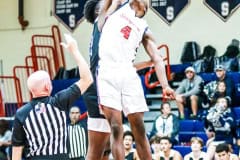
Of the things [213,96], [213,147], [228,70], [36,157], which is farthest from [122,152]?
[228,70]

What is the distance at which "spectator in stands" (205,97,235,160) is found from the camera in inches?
422

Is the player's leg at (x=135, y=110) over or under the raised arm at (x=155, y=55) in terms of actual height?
under

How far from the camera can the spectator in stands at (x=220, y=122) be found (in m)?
10.7

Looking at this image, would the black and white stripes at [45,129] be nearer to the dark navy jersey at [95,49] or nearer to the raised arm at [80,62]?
the raised arm at [80,62]

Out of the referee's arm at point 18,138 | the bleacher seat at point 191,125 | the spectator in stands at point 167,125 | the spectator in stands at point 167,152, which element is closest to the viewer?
the referee's arm at point 18,138

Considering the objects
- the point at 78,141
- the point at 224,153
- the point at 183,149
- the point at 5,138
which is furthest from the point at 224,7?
the point at 224,153

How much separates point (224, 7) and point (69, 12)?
390cm

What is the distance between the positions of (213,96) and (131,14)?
693cm

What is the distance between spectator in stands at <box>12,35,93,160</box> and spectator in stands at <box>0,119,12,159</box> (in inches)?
295

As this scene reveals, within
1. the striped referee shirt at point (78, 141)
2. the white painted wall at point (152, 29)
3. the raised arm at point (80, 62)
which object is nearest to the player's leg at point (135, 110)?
the raised arm at point (80, 62)

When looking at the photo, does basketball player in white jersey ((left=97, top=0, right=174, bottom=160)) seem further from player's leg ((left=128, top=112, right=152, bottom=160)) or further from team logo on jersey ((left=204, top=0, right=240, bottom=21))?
team logo on jersey ((left=204, top=0, right=240, bottom=21))

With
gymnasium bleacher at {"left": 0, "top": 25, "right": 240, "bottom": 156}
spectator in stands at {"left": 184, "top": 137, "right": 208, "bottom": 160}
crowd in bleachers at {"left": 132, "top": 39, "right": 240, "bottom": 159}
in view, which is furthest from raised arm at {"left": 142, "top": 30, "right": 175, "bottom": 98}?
gymnasium bleacher at {"left": 0, "top": 25, "right": 240, "bottom": 156}

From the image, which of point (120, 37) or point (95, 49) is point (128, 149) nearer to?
point (95, 49)

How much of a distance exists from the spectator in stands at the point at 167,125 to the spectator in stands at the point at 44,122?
22.5 ft
